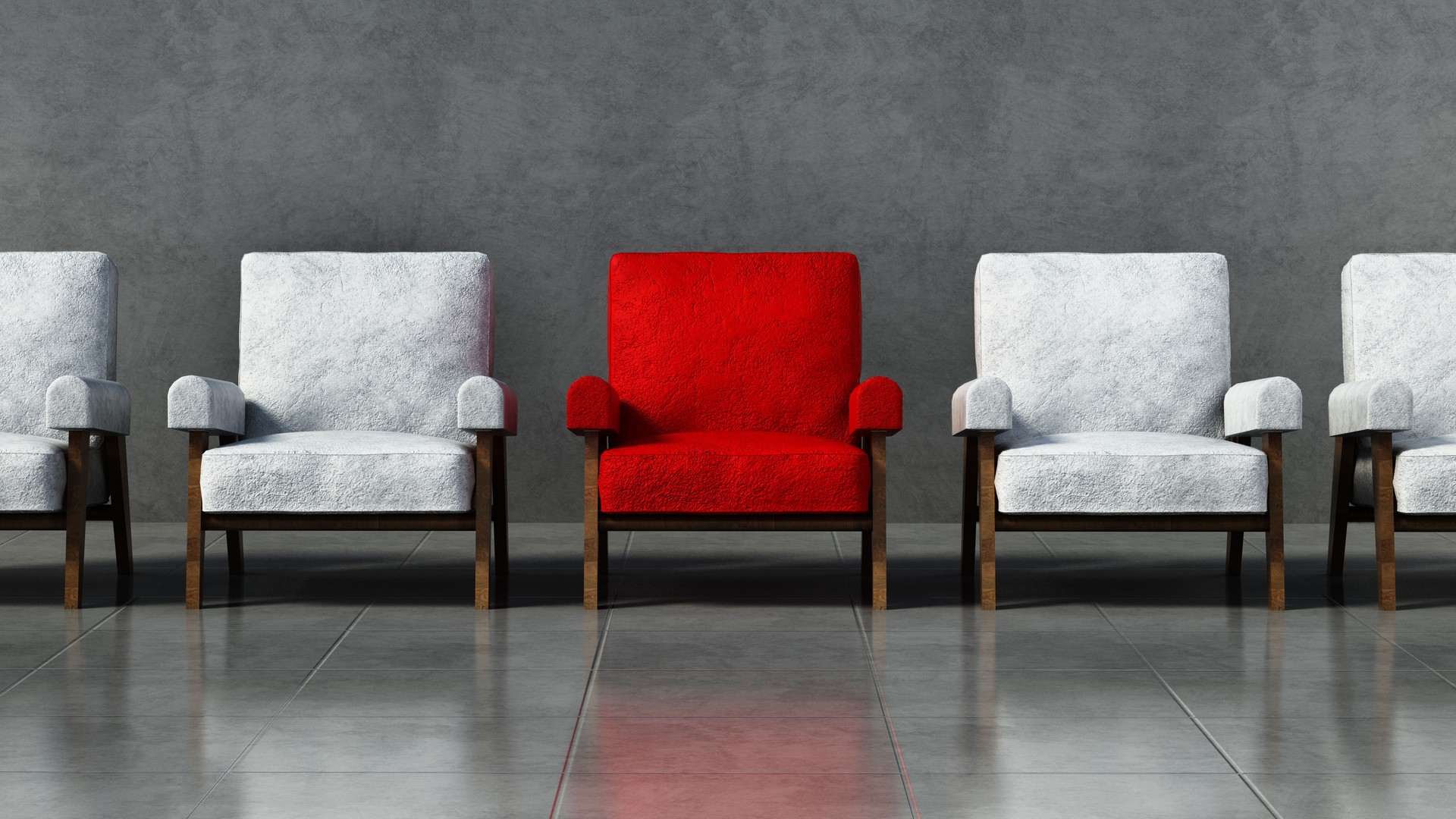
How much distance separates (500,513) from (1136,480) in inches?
68.1

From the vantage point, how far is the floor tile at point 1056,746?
201 cm

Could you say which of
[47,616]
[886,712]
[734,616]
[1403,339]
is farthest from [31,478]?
[1403,339]

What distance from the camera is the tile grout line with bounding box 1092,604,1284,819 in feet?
6.09

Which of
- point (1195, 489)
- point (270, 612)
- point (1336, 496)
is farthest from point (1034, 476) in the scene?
point (270, 612)

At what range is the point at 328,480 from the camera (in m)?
3.24

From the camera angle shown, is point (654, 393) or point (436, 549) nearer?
point (654, 393)

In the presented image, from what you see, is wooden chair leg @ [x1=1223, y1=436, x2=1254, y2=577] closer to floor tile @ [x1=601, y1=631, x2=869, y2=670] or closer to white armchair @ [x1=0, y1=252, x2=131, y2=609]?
floor tile @ [x1=601, y1=631, x2=869, y2=670]

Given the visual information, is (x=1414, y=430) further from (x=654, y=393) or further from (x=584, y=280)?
(x=584, y=280)

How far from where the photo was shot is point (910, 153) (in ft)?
16.1

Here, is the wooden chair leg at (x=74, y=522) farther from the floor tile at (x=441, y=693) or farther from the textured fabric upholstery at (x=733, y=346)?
the textured fabric upholstery at (x=733, y=346)

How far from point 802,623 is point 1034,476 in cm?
67

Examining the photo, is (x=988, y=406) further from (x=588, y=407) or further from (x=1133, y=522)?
(x=588, y=407)

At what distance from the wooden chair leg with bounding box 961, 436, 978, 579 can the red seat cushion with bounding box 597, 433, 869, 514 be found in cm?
57

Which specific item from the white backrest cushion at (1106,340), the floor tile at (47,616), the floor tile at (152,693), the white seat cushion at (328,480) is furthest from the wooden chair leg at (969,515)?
the floor tile at (47,616)
